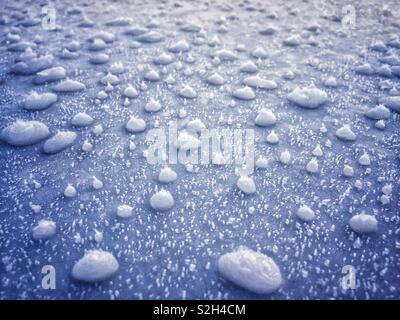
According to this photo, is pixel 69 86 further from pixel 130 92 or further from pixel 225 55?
pixel 225 55

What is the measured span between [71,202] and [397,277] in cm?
82

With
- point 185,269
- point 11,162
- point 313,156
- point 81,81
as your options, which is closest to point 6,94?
point 81,81

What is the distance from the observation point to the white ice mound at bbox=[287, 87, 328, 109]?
114 cm

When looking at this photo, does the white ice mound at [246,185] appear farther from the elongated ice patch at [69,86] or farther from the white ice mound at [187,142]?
the elongated ice patch at [69,86]

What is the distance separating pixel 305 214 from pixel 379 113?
0.57m

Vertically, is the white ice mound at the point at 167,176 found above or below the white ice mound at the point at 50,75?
below

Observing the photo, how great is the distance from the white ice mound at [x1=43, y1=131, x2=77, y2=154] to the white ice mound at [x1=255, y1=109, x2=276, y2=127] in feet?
2.07

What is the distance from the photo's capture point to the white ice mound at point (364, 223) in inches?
29.4

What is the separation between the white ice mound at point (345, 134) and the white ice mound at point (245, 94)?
347 mm

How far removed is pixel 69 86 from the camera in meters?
1.23

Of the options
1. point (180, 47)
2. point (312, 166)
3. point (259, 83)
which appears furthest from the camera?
point (180, 47)

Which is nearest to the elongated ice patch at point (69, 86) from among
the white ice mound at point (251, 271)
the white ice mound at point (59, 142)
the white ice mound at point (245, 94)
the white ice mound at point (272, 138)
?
the white ice mound at point (59, 142)

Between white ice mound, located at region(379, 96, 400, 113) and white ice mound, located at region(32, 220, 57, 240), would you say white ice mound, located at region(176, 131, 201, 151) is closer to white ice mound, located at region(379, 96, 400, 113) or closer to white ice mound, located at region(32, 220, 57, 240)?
white ice mound, located at region(32, 220, 57, 240)

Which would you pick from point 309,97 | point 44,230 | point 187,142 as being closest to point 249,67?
point 309,97
